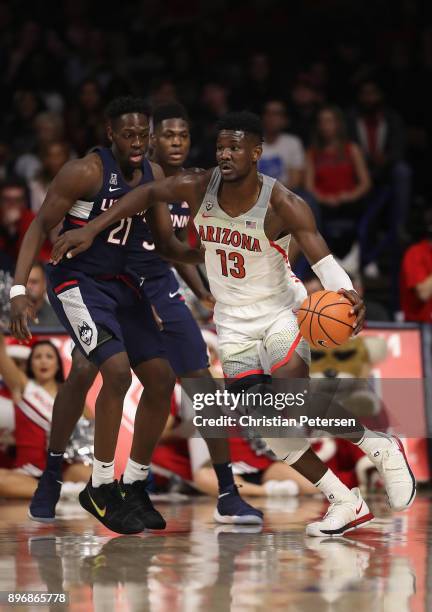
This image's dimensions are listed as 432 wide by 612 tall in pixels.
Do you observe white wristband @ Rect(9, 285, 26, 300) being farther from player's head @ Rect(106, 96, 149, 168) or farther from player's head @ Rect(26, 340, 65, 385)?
player's head @ Rect(26, 340, 65, 385)

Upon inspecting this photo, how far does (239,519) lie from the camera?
6.13m

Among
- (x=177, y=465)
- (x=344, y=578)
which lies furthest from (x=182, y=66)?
(x=344, y=578)

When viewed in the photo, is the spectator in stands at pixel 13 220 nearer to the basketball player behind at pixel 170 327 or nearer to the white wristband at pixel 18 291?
the basketball player behind at pixel 170 327

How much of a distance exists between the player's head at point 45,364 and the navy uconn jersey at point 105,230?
6.30 ft

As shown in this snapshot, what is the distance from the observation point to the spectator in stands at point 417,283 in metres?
8.57

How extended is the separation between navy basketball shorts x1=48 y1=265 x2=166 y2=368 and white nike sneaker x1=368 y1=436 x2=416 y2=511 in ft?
3.93

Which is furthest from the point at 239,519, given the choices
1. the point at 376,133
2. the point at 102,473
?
the point at 376,133

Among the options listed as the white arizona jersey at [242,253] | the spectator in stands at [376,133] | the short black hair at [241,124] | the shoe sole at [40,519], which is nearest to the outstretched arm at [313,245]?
the white arizona jersey at [242,253]

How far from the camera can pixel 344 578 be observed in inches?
181

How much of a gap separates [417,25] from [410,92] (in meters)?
1.23

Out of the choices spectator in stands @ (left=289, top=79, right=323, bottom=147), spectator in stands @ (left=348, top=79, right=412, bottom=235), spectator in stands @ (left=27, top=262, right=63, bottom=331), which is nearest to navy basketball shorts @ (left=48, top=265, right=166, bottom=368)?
spectator in stands @ (left=27, top=262, right=63, bottom=331)

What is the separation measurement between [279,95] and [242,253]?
6.10 m

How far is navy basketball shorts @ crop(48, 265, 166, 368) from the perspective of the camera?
5578 mm

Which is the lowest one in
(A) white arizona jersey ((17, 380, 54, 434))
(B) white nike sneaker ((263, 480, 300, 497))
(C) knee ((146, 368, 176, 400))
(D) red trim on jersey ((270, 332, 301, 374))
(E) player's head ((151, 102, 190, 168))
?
(B) white nike sneaker ((263, 480, 300, 497))
